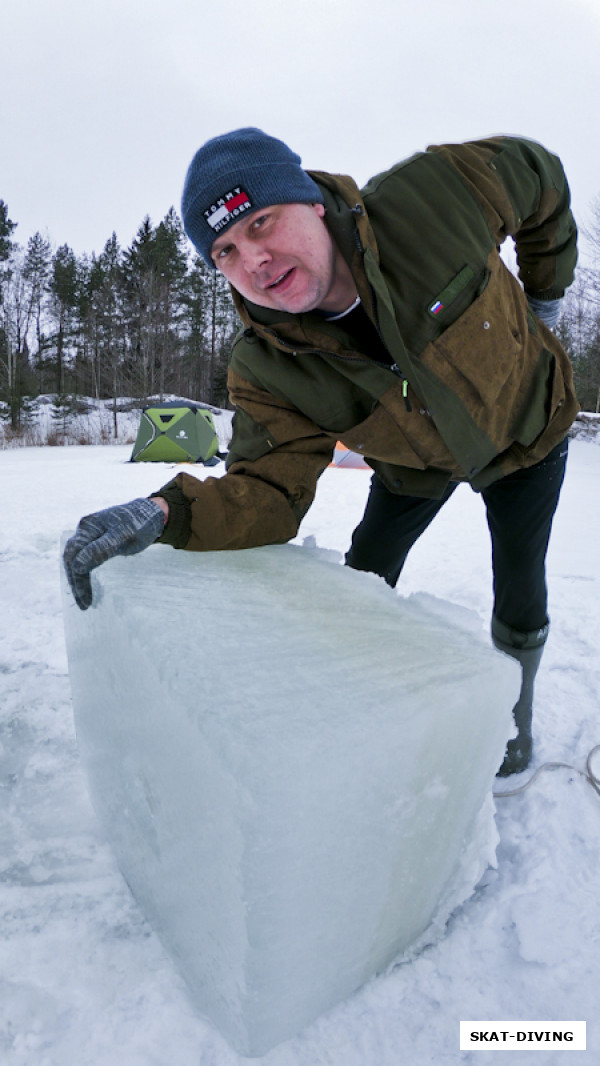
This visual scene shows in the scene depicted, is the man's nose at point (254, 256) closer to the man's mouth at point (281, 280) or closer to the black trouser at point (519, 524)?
the man's mouth at point (281, 280)

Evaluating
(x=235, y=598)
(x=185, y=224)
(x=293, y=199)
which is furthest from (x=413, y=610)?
(x=185, y=224)

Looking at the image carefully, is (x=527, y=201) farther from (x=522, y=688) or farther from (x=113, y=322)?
(x=113, y=322)

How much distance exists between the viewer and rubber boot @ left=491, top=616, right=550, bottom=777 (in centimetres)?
156

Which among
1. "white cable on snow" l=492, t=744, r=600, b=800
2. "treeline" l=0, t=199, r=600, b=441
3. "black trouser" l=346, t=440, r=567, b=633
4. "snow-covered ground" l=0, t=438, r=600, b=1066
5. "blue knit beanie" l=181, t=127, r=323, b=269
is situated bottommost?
"snow-covered ground" l=0, t=438, r=600, b=1066

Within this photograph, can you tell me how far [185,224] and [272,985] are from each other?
140 cm

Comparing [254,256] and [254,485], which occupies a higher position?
[254,256]

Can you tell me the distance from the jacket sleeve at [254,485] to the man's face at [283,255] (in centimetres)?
27

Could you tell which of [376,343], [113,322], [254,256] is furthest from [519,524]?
[113,322]

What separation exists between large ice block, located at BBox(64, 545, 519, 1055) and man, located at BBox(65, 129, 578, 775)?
12.6 inches

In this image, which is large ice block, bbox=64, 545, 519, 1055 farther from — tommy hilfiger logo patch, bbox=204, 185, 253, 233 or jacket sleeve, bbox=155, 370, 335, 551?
tommy hilfiger logo patch, bbox=204, 185, 253, 233

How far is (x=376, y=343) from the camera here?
1357 millimetres

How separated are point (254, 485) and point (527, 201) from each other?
0.92m

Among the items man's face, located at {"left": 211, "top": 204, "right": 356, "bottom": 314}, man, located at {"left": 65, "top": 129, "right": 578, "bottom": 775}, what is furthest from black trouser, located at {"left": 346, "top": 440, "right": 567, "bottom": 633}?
man's face, located at {"left": 211, "top": 204, "right": 356, "bottom": 314}

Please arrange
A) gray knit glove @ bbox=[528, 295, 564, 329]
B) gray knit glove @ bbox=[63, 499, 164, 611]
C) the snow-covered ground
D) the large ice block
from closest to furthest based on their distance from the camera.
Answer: the large ice block → the snow-covered ground → gray knit glove @ bbox=[63, 499, 164, 611] → gray knit glove @ bbox=[528, 295, 564, 329]
